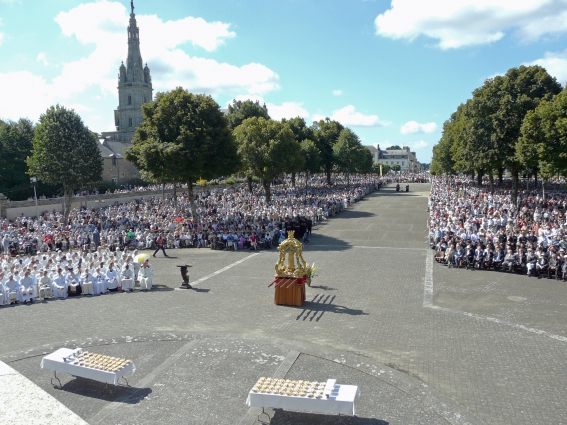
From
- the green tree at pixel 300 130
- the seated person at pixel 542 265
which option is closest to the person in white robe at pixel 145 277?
the seated person at pixel 542 265

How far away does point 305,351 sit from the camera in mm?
11211

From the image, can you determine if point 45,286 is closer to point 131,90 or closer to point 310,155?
point 310,155

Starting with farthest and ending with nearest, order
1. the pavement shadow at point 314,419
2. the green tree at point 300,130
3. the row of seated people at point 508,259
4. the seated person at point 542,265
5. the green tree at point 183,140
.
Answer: the green tree at point 300,130 → the green tree at point 183,140 → the seated person at point 542,265 → the row of seated people at point 508,259 → the pavement shadow at point 314,419

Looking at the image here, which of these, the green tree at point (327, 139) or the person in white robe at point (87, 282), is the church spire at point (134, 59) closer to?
the green tree at point (327, 139)

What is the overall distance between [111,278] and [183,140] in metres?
14.4

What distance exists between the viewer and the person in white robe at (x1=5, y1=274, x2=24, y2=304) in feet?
52.8

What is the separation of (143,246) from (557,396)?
2376 centimetres

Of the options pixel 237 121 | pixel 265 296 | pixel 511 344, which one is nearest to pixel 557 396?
pixel 511 344

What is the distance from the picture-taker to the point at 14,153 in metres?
44.8

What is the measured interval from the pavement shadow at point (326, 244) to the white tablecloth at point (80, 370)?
670 inches

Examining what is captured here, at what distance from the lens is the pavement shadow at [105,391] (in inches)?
355

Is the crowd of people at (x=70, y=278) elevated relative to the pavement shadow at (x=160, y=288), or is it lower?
elevated

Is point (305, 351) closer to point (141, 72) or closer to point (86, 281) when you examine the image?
point (86, 281)

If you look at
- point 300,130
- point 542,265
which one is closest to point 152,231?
point 542,265
